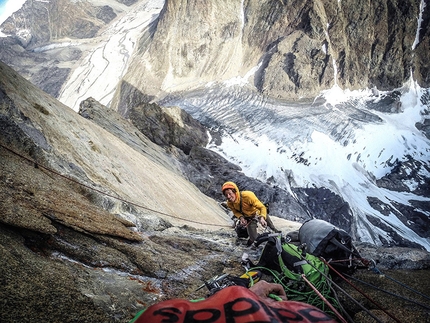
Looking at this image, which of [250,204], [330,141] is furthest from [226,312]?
[330,141]

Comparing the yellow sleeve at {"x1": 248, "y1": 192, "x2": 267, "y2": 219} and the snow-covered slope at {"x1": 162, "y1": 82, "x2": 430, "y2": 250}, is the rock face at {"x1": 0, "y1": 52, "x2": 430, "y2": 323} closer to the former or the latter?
the yellow sleeve at {"x1": 248, "y1": 192, "x2": 267, "y2": 219}

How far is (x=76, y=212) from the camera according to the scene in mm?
5031

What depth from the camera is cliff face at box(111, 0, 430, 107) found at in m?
61.5

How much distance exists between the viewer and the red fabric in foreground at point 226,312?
192 cm

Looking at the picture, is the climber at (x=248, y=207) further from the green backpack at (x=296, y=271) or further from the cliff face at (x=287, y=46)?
the cliff face at (x=287, y=46)

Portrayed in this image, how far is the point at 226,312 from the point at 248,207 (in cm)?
528

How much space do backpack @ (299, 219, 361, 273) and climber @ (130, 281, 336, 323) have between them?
7.73 feet

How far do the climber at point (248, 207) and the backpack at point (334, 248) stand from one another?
7.27 ft

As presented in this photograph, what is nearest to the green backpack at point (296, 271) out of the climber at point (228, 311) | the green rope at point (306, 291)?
the green rope at point (306, 291)

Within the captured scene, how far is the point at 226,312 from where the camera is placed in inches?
78.1

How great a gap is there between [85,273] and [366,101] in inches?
2785

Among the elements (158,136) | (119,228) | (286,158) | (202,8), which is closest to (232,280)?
(119,228)

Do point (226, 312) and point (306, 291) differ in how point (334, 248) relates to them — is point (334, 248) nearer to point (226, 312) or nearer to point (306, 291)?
→ point (306, 291)

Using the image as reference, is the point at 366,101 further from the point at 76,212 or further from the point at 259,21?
the point at 76,212
